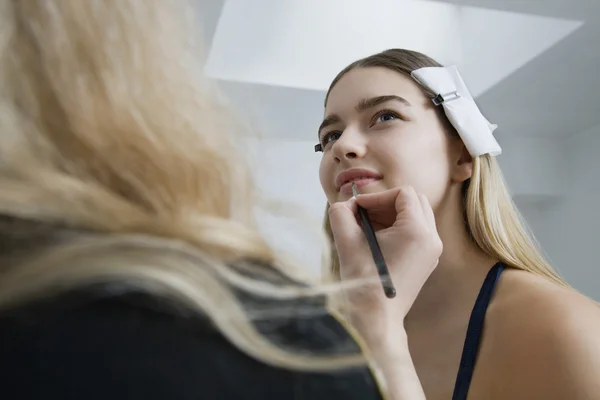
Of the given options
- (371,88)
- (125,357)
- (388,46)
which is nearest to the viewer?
(125,357)

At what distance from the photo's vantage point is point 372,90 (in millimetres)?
907

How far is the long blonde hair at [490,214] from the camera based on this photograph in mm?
867

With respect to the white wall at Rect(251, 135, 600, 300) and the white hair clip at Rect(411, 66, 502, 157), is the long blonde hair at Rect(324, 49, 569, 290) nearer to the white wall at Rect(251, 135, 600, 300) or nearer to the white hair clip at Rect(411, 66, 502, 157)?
the white hair clip at Rect(411, 66, 502, 157)

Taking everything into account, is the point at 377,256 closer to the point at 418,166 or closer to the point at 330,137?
the point at 418,166

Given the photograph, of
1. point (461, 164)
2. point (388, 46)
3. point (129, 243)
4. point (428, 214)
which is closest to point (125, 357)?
point (129, 243)

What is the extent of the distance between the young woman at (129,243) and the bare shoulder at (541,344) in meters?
0.45

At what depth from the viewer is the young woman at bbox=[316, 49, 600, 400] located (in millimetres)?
574

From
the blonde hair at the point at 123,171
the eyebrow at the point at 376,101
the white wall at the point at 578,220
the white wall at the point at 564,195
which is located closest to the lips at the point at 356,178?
the eyebrow at the point at 376,101

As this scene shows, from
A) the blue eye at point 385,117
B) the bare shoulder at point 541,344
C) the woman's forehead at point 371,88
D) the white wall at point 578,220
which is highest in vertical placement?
the white wall at point 578,220

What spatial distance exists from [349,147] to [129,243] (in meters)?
0.68

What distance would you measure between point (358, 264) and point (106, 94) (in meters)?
0.37

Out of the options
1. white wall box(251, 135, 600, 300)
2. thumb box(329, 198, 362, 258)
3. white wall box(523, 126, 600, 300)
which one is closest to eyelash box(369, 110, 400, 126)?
thumb box(329, 198, 362, 258)

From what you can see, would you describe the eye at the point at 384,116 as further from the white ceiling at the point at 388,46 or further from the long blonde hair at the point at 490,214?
the white ceiling at the point at 388,46

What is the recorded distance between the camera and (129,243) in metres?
0.21
